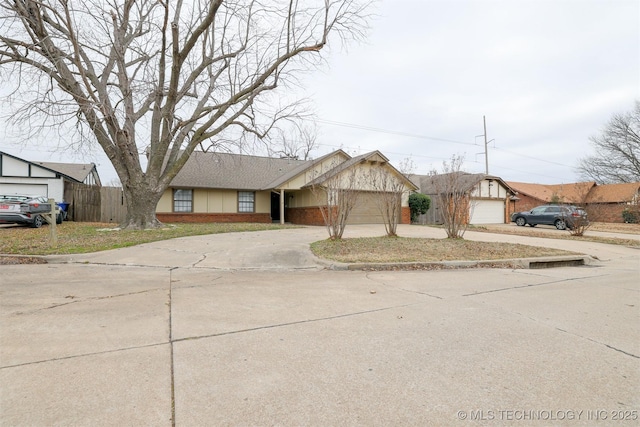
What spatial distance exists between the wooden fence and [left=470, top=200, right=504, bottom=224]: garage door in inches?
1015

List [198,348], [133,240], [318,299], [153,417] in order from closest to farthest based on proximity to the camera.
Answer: [153,417], [198,348], [318,299], [133,240]

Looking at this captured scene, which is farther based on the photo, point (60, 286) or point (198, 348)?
point (60, 286)

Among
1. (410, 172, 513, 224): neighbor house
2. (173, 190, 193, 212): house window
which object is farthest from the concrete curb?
(173, 190, 193, 212): house window

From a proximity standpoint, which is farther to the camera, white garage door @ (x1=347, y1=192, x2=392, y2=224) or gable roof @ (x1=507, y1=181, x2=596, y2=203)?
gable roof @ (x1=507, y1=181, x2=596, y2=203)

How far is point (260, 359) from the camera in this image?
315 cm

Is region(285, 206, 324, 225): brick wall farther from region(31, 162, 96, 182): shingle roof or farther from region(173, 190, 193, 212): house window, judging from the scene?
region(31, 162, 96, 182): shingle roof

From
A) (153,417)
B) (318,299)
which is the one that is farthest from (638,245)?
(153,417)

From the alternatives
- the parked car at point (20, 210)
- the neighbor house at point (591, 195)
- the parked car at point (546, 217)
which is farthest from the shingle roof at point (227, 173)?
the neighbor house at point (591, 195)

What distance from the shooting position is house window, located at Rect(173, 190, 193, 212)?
22.6 metres

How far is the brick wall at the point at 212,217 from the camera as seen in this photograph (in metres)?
22.4

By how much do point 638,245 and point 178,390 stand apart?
17.7m

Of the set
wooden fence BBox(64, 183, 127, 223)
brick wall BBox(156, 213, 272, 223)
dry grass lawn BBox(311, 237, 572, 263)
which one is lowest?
dry grass lawn BBox(311, 237, 572, 263)

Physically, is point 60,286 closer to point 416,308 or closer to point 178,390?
point 178,390

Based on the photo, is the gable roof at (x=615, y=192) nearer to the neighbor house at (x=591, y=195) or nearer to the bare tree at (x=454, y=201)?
the neighbor house at (x=591, y=195)
